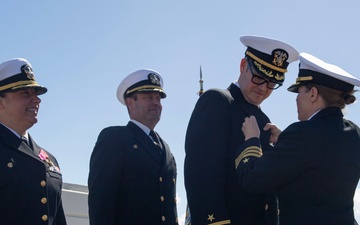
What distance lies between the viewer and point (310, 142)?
393 centimetres

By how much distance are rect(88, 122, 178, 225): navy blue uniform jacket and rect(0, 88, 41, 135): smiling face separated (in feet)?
2.80

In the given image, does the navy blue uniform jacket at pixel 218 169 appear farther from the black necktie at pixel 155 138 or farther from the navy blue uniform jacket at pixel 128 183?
the black necktie at pixel 155 138

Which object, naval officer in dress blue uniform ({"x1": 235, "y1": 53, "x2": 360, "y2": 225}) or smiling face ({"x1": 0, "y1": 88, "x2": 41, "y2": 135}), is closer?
naval officer in dress blue uniform ({"x1": 235, "y1": 53, "x2": 360, "y2": 225})

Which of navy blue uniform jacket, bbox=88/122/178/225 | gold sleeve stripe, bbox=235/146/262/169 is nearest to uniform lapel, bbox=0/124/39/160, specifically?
navy blue uniform jacket, bbox=88/122/178/225

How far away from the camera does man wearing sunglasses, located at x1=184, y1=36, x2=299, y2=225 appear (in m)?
4.24

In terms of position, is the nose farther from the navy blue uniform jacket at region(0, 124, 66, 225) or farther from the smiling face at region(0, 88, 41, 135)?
the navy blue uniform jacket at region(0, 124, 66, 225)

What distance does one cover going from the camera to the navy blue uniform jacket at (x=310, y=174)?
12.8ft

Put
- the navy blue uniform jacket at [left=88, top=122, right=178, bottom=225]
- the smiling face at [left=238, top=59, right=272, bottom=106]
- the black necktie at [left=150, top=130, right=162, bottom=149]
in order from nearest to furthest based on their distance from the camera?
the smiling face at [left=238, top=59, right=272, bottom=106] → the navy blue uniform jacket at [left=88, top=122, right=178, bottom=225] → the black necktie at [left=150, top=130, right=162, bottom=149]

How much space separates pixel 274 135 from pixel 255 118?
10.8 inches

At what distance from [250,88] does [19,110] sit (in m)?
2.01

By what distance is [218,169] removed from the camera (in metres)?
4.30

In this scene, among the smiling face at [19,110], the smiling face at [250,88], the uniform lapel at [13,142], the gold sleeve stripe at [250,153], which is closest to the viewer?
the gold sleeve stripe at [250,153]

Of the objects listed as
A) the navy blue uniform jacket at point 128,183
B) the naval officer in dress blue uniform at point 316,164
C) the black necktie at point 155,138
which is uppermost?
the naval officer in dress blue uniform at point 316,164

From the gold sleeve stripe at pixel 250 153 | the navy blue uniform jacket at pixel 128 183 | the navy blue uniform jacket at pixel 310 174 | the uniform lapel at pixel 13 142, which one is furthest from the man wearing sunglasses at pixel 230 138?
the uniform lapel at pixel 13 142
